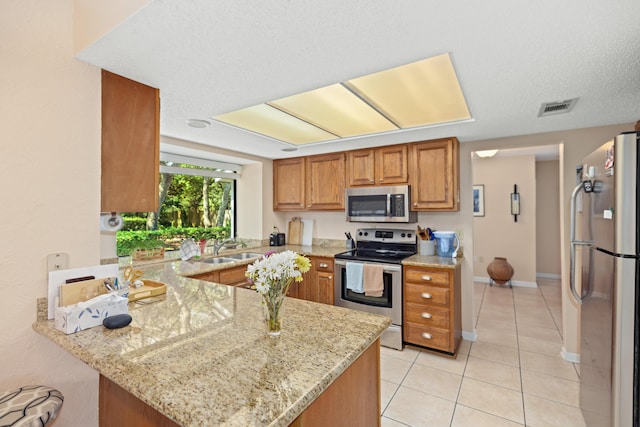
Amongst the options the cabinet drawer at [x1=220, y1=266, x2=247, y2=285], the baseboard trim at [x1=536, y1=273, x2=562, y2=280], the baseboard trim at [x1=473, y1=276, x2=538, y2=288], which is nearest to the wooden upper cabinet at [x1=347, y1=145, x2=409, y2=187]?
the cabinet drawer at [x1=220, y1=266, x2=247, y2=285]

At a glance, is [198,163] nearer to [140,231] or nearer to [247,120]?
[140,231]

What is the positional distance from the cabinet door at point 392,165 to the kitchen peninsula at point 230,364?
85.5 inches

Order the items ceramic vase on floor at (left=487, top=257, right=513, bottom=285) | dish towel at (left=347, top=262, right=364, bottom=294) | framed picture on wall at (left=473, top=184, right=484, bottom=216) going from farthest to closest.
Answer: framed picture on wall at (left=473, top=184, right=484, bottom=216), ceramic vase on floor at (left=487, top=257, right=513, bottom=285), dish towel at (left=347, top=262, right=364, bottom=294)

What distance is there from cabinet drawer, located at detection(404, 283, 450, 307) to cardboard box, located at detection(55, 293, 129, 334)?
2421 mm

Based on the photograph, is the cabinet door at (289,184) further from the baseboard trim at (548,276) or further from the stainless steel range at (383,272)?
the baseboard trim at (548,276)

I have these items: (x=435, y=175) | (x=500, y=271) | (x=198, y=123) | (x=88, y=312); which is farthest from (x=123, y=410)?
(x=500, y=271)

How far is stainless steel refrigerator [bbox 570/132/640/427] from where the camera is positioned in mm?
1305

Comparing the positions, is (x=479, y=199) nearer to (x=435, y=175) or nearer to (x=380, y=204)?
(x=435, y=175)

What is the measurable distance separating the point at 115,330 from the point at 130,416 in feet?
1.13

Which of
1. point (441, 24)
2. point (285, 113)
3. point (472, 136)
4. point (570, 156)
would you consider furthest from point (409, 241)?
point (441, 24)

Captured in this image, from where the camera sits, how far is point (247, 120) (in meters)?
2.54

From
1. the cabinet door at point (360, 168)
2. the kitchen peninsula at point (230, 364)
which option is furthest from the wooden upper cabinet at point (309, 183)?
the kitchen peninsula at point (230, 364)

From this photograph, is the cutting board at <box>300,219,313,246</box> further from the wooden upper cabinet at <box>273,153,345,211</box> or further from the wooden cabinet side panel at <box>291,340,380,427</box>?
the wooden cabinet side panel at <box>291,340,380,427</box>

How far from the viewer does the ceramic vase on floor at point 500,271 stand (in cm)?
516
